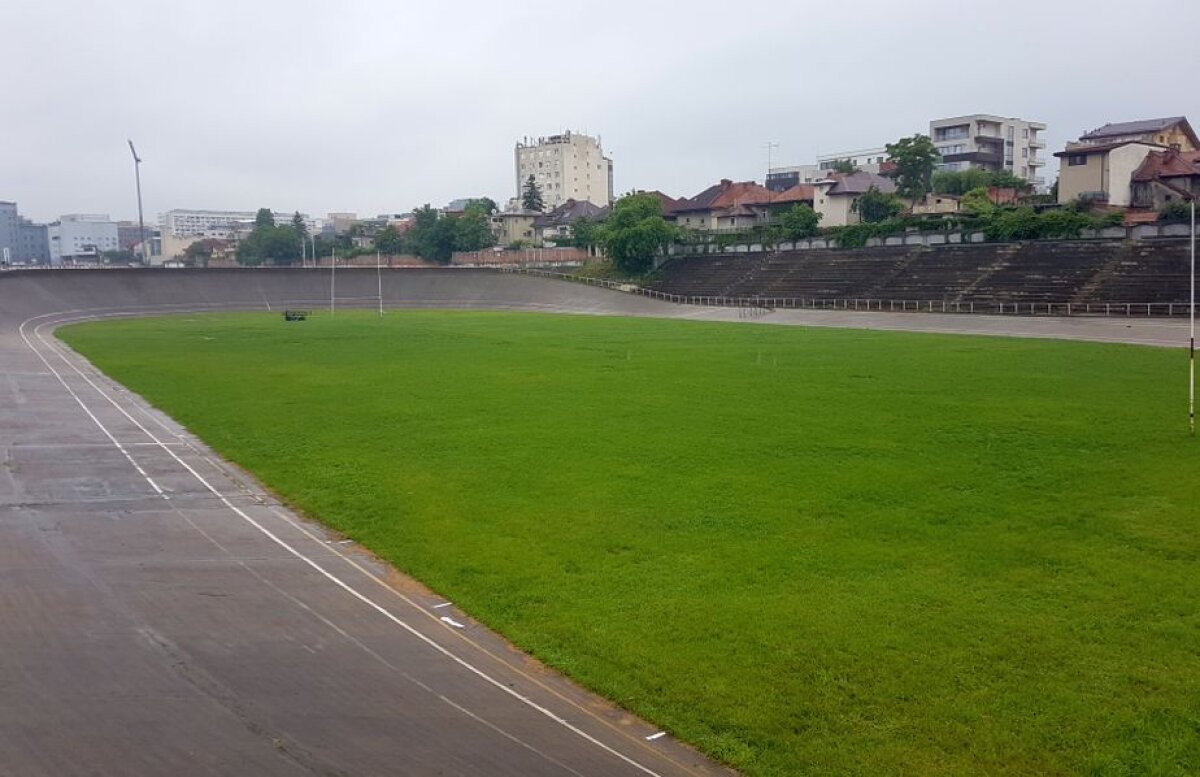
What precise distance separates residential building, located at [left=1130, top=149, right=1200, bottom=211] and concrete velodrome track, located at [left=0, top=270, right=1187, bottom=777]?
73114 mm

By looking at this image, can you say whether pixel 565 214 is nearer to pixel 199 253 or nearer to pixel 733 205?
pixel 733 205

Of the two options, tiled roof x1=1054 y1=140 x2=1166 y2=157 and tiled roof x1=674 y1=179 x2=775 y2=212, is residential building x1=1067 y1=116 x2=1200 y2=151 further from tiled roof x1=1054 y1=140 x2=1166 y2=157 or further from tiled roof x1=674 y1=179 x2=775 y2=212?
tiled roof x1=674 y1=179 x2=775 y2=212

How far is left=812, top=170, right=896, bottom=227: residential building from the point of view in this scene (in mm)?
92438

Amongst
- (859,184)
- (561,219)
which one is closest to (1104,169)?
(859,184)

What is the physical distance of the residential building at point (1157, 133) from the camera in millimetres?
86500

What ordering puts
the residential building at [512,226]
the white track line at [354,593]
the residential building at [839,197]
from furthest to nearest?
the residential building at [512,226] < the residential building at [839,197] < the white track line at [354,593]

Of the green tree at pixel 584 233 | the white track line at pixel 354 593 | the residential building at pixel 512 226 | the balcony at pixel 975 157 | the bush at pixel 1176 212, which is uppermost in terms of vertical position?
the balcony at pixel 975 157

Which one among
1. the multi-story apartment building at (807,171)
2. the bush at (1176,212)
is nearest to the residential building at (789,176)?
the multi-story apartment building at (807,171)

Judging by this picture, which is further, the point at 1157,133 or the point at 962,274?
the point at 1157,133

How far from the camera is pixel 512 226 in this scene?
12812 cm

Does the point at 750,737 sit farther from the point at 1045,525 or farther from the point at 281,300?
the point at 281,300

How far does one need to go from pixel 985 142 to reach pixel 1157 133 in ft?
111

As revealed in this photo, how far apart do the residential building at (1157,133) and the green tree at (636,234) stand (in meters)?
38.3

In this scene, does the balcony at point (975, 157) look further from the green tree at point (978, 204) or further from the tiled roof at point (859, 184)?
the green tree at point (978, 204)
